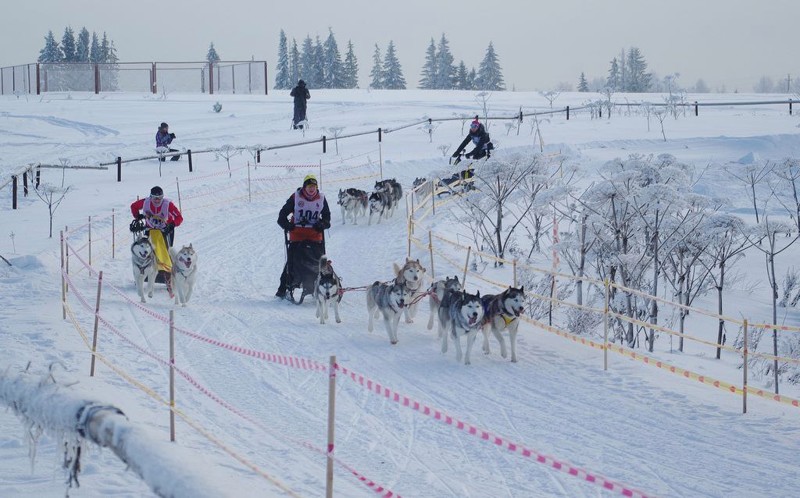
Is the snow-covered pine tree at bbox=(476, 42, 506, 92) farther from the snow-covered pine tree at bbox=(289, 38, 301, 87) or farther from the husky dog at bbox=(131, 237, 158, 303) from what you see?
the husky dog at bbox=(131, 237, 158, 303)

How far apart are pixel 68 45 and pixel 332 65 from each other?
2100 centimetres

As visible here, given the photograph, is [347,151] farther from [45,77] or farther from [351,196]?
[45,77]

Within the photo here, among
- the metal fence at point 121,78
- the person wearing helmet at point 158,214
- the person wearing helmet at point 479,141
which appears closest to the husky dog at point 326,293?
the person wearing helmet at point 158,214

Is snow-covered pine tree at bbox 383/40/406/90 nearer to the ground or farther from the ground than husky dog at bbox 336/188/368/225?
farther from the ground

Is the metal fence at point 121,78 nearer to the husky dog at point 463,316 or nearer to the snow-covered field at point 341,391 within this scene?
the snow-covered field at point 341,391

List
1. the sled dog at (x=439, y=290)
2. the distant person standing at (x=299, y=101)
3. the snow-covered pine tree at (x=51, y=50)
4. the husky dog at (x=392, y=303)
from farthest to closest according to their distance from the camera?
1. the snow-covered pine tree at (x=51, y=50)
2. the distant person standing at (x=299, y=101)
3. the husky dog at (x=392, y=303)
4. the sled dog at (x=439, y=290)

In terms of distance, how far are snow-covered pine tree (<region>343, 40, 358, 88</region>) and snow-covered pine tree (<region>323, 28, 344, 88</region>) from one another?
0.53m

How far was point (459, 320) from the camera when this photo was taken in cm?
969

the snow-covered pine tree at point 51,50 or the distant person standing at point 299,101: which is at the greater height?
the snow-covered pine tree at point 51,50

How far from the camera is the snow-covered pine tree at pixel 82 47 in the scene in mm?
75188

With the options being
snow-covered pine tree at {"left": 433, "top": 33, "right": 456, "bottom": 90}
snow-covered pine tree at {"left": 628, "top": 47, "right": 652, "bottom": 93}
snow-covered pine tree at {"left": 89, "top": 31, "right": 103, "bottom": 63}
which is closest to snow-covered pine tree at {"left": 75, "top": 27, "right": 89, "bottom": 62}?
snow-covered pine tree at {"left": 89, "top": 31, "right": 103, "bottom": 63}

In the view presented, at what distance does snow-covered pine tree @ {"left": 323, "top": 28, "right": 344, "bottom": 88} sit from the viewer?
75.0 metres

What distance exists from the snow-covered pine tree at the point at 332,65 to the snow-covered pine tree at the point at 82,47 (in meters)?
19.7

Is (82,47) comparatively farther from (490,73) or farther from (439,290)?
(439,290)
